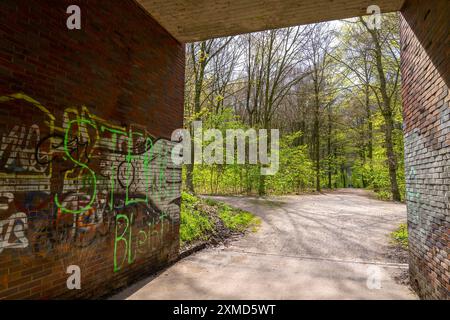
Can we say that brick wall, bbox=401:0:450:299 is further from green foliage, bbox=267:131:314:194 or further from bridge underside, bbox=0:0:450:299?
green foliage, bbox=267:131:314:194

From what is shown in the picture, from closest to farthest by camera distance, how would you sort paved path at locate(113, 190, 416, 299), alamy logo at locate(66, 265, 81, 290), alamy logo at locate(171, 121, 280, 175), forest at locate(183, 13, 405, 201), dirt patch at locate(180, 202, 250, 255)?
alamy logo at locate(66, 265, 81, 290) < paved path at locate(113, 190, 416, 299) < dirt patch at locate(180, 202, 250, 255) < forest at locate(183, 13, 405, 201) < alamy logo at locate(171, 121, 280, 175)

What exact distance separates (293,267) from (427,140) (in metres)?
3.25

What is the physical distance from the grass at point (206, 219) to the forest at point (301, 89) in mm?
3411

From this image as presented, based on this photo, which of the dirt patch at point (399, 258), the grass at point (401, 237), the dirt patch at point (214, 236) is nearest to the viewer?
the dirt patch at point (399, 258)

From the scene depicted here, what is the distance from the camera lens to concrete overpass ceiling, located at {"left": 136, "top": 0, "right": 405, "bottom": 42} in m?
4.81

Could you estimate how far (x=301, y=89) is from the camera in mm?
24703

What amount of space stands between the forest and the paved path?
21.4 feet

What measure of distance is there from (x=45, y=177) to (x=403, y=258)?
6.71m

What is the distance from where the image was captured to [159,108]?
5434 mm

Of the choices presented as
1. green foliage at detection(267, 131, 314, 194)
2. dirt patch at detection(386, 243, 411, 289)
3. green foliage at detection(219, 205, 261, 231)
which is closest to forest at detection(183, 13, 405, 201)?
green foliage at detection(267, 131, 314, 194)

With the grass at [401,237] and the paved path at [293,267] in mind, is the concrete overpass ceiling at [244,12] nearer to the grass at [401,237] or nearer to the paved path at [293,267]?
the paved path at [293,267]

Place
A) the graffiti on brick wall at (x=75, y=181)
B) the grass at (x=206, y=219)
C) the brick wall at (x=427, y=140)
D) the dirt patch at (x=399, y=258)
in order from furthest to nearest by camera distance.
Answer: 1. the grass at (x=206, y=219)
2. the dirt patch at (x=399, y=258)
3. the brick wall at (x=427, y=140)
4. the graffiti on brick wall at (x=75, y=181)

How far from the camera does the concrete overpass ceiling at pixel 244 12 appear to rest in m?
4.81

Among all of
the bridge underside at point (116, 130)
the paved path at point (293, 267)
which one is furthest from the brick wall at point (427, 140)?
the paved path at point (293, 267)
